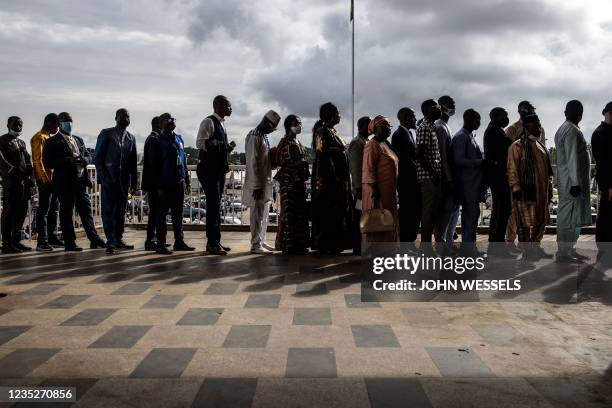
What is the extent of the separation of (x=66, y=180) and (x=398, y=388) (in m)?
6.15

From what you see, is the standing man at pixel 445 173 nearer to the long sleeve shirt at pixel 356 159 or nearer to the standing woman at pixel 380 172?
the standing woman at pixel 380 172

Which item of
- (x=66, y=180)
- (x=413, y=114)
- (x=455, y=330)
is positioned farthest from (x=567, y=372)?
(x=66, y=180)

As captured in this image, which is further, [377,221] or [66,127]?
[66,127]

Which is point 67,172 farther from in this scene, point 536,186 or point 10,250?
point 536,186

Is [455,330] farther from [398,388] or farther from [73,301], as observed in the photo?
[73,301]

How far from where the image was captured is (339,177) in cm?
739

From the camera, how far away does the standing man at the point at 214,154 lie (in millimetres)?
7316

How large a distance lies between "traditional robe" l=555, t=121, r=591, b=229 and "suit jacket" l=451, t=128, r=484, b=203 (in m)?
0.87

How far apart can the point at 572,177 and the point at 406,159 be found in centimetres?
179

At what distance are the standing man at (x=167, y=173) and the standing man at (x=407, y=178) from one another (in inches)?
107

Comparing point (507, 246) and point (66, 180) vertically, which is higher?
point (66, 180)

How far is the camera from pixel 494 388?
9.62 feet

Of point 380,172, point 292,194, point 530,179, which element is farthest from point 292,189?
point 530,179

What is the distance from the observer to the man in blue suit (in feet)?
22.5
